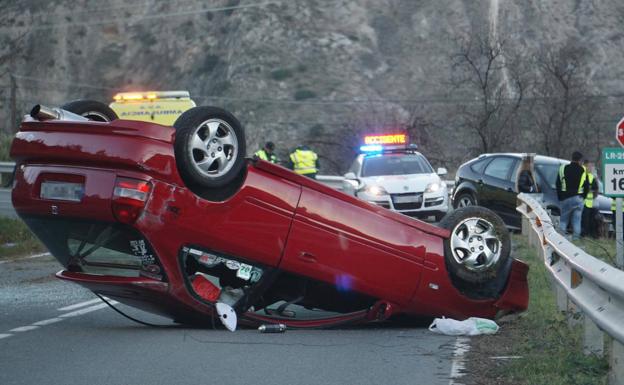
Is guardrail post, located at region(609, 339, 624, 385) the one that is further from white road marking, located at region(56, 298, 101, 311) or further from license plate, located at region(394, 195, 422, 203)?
license plate, located at region(394, 195, 422, 203)

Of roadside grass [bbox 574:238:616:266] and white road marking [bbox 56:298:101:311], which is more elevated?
white road marking [bbox 56:298:101:311]

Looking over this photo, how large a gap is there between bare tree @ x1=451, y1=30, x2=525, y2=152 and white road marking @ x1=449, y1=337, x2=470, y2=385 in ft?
96.1

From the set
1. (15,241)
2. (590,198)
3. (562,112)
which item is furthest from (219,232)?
(562,112)

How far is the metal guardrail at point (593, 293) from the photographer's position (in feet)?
19.3

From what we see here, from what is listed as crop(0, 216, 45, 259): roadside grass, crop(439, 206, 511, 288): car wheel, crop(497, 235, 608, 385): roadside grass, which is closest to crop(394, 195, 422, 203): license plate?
crop(0, 216, 45, 259): roadside grass

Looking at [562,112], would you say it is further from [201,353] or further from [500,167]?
[201,353]

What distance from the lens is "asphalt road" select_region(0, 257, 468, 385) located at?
7.02m

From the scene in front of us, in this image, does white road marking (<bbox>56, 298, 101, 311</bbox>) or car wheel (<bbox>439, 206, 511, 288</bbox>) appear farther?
white road marking (<bbox>56, 298, 101, 311</bbox>)

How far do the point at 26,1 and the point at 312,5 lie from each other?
73.1 ft

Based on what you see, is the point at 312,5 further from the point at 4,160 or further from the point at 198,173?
the point at 198,173

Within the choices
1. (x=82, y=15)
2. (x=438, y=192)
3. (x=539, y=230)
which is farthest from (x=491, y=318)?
(x=82, y=15)

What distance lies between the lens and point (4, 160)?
37.6 meters

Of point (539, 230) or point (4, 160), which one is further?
point (4, 160)

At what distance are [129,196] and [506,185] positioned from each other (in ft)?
45.7
